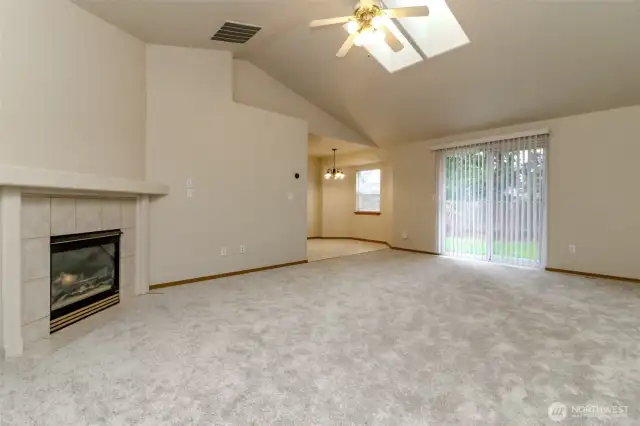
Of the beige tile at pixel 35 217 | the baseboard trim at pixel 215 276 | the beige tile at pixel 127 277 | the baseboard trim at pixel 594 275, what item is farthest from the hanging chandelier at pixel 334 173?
the beige tile at pixel 35 217

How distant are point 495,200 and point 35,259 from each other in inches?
232

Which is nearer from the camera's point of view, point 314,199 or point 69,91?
point 69,91

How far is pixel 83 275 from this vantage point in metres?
2.94

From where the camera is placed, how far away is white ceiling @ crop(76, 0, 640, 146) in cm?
309

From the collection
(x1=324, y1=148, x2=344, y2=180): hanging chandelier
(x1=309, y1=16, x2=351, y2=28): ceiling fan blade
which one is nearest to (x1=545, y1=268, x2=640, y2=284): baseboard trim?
(x1=309, y1=16, x2=351, y2=28): ceiling fan blade

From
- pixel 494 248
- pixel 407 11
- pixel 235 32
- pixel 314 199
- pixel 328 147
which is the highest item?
pixel 235 32

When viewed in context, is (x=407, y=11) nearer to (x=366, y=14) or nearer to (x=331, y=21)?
(x=366, y=14)

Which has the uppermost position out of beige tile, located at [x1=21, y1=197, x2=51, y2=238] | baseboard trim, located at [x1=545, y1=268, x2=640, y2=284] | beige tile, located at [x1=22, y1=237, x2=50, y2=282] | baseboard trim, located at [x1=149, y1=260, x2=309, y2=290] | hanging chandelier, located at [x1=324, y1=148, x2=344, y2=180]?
hanging chandelier, located at [x1=324, y1=148, x2=344, y2=180]

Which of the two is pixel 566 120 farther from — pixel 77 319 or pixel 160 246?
pixel 77 319

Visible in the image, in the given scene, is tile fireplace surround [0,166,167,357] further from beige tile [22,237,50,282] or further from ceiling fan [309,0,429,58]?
ceiling fan [309,0,429,58]

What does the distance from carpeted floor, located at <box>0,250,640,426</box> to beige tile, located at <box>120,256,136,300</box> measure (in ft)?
0.80

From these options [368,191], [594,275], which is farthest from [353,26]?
[368,191]

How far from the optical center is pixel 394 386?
5.68 feet

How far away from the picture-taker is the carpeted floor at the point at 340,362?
152 centimetres
